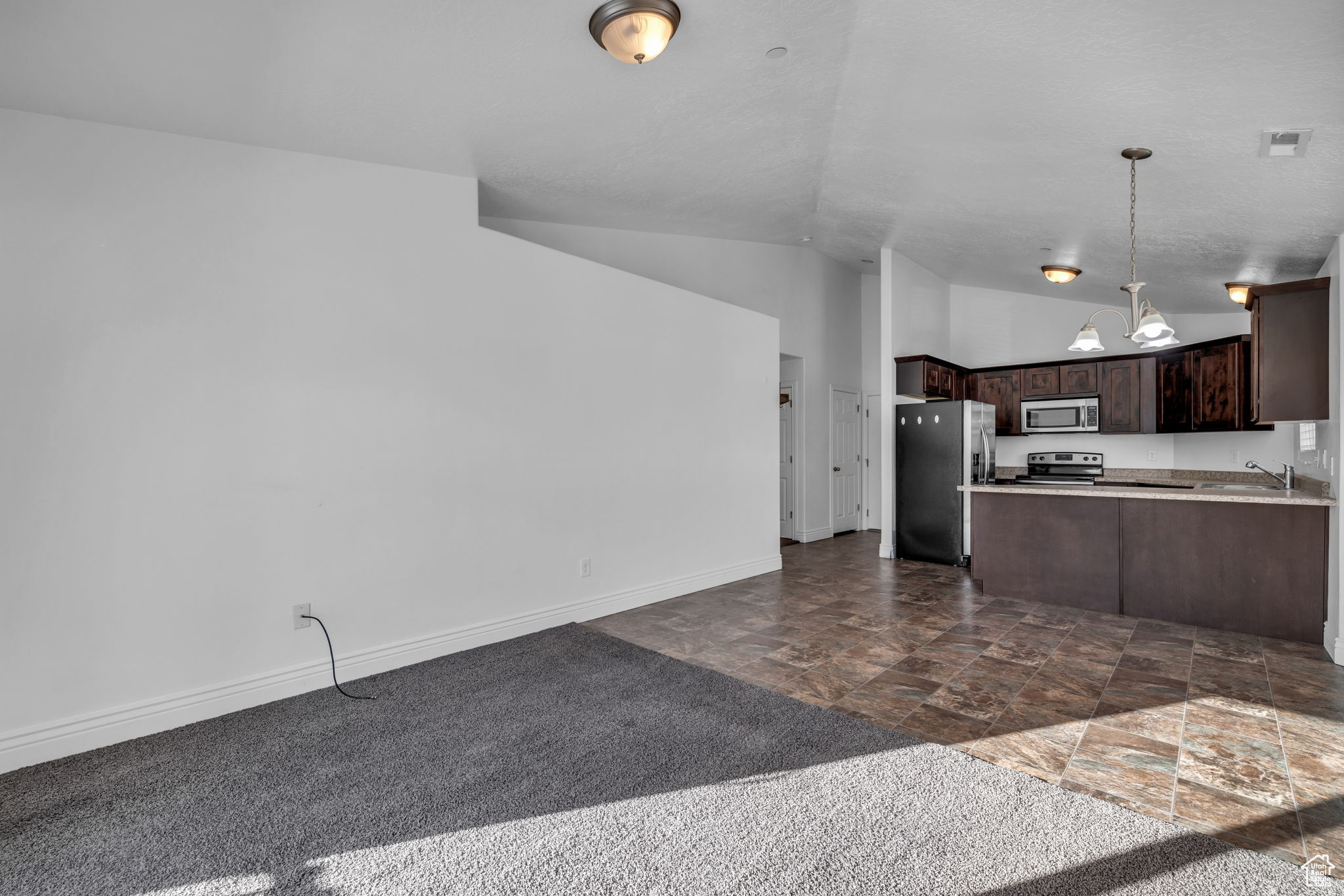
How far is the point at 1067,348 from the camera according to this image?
7.36m

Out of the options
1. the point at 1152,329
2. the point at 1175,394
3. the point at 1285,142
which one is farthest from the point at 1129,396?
the point at 1285,142

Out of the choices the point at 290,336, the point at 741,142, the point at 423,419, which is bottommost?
the point at 423,419

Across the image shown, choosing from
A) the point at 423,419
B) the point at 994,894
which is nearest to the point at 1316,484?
the point at 994,894

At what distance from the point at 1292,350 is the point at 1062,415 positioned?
3.40 m

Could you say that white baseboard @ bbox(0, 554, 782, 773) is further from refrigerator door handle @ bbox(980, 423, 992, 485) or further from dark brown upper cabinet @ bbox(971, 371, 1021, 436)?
dark brown upper cabinet @ bbox(971, 371, 1021, 436)

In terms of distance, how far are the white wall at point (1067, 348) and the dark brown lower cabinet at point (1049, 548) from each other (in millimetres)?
2577

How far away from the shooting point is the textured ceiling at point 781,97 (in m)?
2.23

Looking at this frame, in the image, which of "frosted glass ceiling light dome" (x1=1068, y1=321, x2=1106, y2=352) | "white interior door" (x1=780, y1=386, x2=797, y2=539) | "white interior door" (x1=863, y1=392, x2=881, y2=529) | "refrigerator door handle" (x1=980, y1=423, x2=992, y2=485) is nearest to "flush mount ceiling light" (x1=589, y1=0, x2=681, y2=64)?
"frosted glass ceiling light dome" (x1=1068, y1=321, x2=1106, y2=352)

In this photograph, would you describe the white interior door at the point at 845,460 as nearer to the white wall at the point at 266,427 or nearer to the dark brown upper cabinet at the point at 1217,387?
the dark brown upper cabinet at the point at 1217,387

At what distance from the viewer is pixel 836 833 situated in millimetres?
1951

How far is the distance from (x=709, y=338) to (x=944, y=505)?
113 inches

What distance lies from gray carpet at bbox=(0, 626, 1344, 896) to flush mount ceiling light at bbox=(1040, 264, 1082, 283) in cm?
452

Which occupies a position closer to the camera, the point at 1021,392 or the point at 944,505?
the point at 944,505

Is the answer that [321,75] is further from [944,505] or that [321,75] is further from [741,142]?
[944,505]
